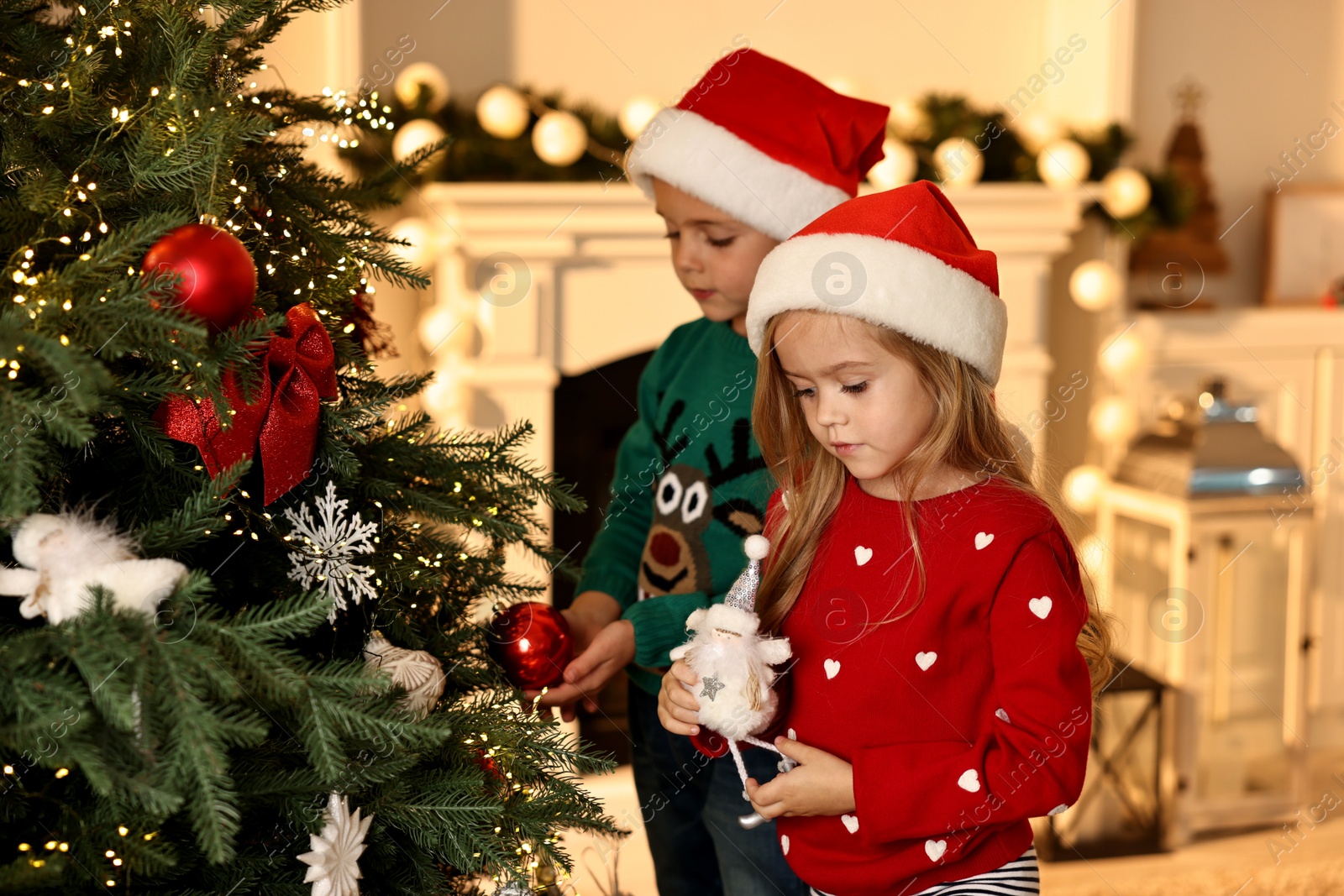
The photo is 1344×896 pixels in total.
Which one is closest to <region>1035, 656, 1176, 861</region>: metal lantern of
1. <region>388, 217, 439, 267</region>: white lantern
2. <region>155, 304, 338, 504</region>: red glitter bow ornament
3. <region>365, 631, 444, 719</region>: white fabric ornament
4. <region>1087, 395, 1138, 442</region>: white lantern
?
<region>1087, 395, 1138, 442</region>: white lantern

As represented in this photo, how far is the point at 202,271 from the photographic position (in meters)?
0.68

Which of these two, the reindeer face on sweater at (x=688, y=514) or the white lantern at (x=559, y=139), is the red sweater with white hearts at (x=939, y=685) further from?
the white lantern at (x=559, y=139)

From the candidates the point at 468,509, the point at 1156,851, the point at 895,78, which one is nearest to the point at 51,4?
the point at 468,509

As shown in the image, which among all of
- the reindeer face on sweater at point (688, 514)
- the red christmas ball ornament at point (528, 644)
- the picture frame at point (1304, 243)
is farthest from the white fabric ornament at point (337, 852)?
the picture frame at point (1304, 243)

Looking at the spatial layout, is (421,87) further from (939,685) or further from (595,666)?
(939,685)

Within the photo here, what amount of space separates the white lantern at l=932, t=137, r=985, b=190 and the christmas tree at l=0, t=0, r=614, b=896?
173cm

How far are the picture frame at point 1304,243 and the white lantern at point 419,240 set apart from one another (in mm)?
2195

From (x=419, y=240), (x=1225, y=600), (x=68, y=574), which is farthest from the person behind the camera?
(x=1225, y=600)

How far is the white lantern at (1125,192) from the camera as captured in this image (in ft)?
8.46

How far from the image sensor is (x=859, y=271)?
942mm

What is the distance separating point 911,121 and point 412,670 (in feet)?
6.91

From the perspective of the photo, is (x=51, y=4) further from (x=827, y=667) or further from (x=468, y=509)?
(x=827, y=667)

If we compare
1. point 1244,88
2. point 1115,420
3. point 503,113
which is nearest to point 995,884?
point 503,113

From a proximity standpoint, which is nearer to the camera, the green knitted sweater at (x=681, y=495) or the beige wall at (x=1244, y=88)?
the green knitted sweater at (x=681, y=495)
